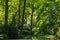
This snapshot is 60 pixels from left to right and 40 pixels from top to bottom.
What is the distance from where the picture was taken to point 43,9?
3028 centimetres

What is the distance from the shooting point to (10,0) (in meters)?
31.1

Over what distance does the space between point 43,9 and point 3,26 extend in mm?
9228

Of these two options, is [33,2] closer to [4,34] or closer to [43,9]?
[43,9]

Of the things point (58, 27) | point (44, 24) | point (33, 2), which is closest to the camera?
point (58, 27)

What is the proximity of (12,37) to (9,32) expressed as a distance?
2.32ft

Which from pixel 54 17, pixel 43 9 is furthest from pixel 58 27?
pixel 43 9

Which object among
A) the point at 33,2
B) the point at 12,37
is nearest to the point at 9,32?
the point at 12,37

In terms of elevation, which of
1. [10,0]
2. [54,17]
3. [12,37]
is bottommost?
[12,37]

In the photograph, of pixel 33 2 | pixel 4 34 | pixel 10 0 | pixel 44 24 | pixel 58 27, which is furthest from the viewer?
pixel 33 2

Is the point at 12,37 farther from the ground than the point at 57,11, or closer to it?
closer to it

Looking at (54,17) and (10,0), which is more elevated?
(10,0)

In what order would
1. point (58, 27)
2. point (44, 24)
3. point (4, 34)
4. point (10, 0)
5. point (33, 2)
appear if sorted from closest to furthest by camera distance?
point (4, 34), point (58, 27), point (44, 24), point (10, 0), point (33, 2)

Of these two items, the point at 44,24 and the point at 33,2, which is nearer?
the point at 44,24

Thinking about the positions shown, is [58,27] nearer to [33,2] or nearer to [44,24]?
[44,24]
